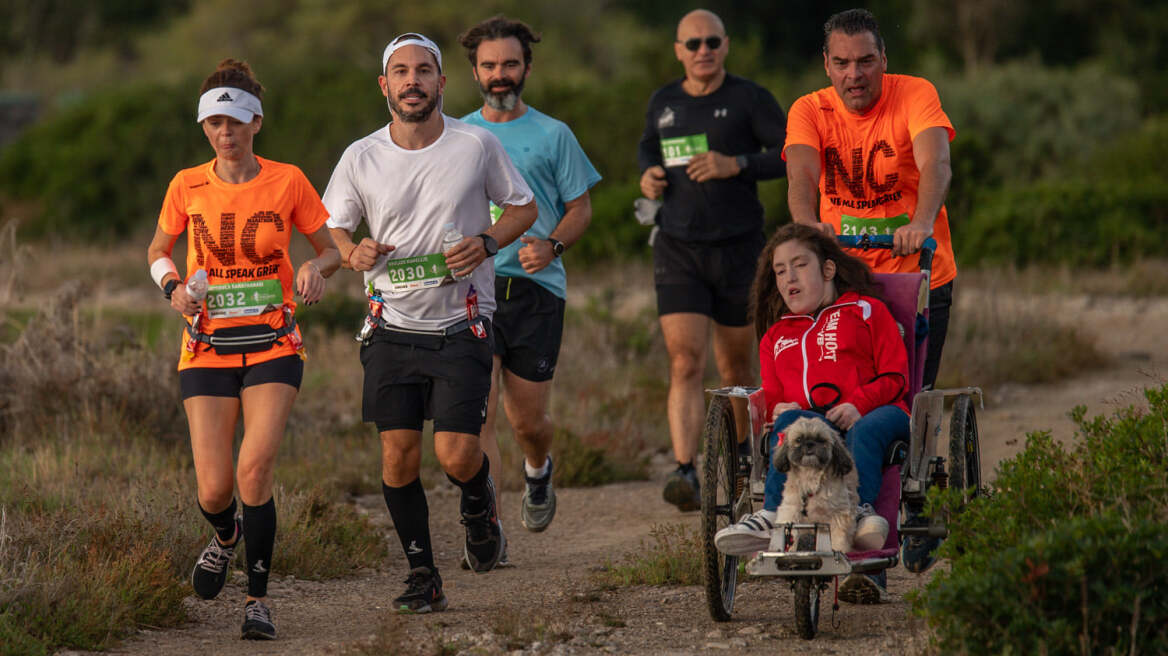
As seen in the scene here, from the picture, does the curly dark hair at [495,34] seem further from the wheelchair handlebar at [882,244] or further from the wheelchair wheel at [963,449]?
the wheelchair wheel at [963,449]

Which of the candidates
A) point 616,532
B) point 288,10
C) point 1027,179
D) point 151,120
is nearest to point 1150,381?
point 616,532

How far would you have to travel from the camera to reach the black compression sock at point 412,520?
6422 mm

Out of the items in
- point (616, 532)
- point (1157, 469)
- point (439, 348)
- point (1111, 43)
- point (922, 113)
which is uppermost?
point (1111, 43)

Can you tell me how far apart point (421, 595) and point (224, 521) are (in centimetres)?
86

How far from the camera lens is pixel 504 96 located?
303 inches

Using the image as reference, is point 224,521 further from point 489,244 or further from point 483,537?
point 489,244

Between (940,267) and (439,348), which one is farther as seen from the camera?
(940,267)

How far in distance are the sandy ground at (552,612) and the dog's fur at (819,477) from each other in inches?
18.1

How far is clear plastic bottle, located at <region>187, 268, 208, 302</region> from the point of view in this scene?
598cm

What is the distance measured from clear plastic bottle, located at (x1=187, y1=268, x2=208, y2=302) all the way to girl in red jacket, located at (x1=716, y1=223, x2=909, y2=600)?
2.22m

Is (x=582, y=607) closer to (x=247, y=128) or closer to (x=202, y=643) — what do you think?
(x=202, y=643)

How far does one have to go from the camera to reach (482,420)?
21.0 feet

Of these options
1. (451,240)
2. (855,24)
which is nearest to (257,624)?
(451,240)

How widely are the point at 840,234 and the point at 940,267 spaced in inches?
18.7
